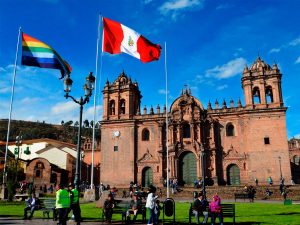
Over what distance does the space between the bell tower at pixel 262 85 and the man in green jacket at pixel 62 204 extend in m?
33.4

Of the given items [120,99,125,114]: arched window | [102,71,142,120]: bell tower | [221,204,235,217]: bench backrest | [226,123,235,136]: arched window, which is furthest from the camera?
[120,99,125,114]: arched window

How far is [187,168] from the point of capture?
139 feet

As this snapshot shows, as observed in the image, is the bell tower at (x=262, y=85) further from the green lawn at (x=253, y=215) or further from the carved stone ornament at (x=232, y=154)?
the green lawn at (x=253, y=215)

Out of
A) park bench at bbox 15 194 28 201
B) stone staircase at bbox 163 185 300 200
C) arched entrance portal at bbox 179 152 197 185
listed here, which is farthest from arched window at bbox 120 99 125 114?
park bench at bbox 15 194 28 201

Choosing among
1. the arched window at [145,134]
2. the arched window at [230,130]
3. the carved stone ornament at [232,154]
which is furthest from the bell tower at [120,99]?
the carved stone ornament at [232,154]

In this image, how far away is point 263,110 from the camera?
40250mm

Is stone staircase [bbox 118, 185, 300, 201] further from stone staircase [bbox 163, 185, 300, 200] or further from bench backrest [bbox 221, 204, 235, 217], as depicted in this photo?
bench backrest [bbox 221, 204, 235, 217]

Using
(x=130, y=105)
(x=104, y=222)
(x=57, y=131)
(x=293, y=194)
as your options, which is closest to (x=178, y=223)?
(x=104, y=222)

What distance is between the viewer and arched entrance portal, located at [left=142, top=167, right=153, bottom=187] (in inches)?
1714

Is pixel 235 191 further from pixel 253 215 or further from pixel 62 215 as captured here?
pixel 62 215

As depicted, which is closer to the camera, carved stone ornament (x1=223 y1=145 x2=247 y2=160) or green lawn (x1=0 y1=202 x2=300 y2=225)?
green lawn (x1=0 y1=202 x2=300 y2=225)

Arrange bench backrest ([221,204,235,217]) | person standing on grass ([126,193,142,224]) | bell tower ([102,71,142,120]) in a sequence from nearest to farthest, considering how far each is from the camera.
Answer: bench backrest ([221,204,235,217]) < person standing on grass ([126,193,142,224]) < bell tower ([102,71,142,120])

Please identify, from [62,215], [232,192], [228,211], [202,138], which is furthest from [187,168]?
[62,215]

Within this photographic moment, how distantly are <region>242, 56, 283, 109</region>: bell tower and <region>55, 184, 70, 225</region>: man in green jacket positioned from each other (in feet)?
110
